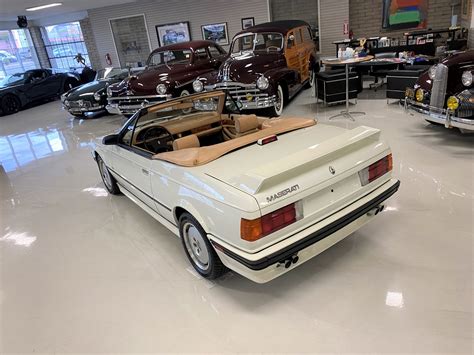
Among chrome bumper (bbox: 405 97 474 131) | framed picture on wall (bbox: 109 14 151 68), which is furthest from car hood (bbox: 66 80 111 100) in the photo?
chrome bumper (bbox: 405 97 474 131)

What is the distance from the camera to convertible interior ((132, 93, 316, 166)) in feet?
9.67

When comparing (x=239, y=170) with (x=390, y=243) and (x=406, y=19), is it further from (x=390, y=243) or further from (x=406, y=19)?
(x=406, y=19)

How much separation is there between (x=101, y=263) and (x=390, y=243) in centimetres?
245

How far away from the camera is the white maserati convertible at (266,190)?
6.66 ft

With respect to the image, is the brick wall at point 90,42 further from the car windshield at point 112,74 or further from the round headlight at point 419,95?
the round headlight at point 419,95

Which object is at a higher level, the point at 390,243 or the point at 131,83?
the point at 131,83

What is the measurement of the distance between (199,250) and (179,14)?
12826mm

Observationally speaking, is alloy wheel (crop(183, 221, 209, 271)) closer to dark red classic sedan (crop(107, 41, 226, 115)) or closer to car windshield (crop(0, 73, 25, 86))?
dark red classic sedan (crop(107, 41, 226, 115))

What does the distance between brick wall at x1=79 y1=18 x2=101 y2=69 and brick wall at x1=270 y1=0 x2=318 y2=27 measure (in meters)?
8.50

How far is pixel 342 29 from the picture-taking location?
10914mm

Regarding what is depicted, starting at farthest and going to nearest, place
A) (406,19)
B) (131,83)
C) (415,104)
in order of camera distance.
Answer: (406,19) → (131,83) → (415,104)

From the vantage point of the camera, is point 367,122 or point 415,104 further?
point 367,122

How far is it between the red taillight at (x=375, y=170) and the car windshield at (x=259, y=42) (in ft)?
18.2

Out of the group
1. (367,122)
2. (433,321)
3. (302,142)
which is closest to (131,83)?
(367,122)
